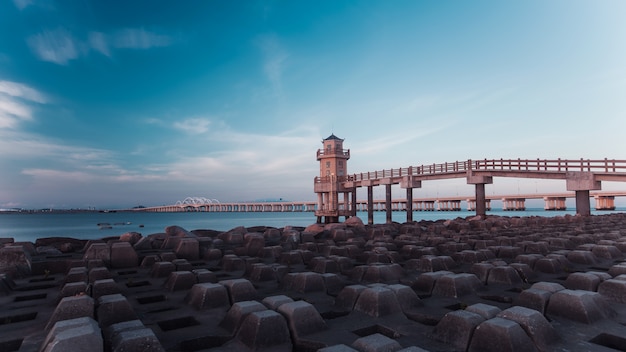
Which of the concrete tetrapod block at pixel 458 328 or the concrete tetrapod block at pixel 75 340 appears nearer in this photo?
the concrete tetrapod block at pixel 75 340

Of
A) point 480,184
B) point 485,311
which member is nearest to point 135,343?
point 485,311

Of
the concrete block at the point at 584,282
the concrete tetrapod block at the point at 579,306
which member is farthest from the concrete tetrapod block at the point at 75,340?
the concrete block at the point at 584,282

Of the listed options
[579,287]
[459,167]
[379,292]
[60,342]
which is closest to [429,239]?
[579,287]

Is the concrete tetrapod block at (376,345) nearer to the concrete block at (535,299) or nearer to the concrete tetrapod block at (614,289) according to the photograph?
the concrete block at (535,299)

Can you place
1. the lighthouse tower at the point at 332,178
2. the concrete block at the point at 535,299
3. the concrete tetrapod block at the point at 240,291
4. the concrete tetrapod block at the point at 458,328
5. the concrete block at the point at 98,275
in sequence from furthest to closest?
the lighthouse tower at the point at 332,178
the concrete block at the point at 98,275
the concrete tetrapod block at the point at 240,291
the concrete block at the point at 535,299
the concrete tetrapod block at the point at 458,328

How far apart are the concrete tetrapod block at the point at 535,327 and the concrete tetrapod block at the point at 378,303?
4.60 feet

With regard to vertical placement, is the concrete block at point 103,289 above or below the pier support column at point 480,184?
below

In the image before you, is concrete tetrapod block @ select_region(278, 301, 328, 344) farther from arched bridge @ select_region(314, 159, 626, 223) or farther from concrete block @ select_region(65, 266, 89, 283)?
arched bridge @ select_region(314, 159, 626, 223)

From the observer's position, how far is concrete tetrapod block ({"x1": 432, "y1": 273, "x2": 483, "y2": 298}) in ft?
18.9

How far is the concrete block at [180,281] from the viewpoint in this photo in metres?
6.45

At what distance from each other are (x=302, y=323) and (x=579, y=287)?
486cm

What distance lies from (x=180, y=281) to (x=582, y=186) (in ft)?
102

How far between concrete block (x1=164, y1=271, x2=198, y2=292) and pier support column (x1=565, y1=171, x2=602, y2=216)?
3090 cm

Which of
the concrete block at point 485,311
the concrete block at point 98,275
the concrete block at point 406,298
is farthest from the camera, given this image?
the concrete block at point 98,275
